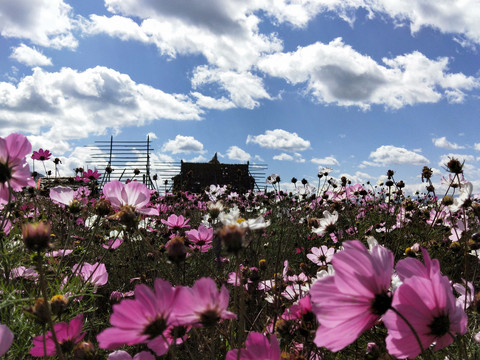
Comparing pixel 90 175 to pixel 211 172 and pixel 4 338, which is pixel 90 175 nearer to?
pixel 4 338

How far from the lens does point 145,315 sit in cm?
37

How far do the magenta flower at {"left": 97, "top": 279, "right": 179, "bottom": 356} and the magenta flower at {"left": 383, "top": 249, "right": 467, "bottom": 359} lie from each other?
214 mm

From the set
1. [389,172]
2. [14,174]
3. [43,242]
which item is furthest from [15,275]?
[389,172]

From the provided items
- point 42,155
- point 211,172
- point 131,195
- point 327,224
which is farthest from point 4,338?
point 211,172

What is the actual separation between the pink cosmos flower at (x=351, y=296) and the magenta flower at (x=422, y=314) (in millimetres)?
18

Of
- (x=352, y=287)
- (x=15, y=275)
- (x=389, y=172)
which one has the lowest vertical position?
(x=15, y=275)

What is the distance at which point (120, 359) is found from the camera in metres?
0.60

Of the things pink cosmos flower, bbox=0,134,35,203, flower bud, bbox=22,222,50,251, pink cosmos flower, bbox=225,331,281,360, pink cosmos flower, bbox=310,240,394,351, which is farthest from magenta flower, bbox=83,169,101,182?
pink cosmos flower, bbox=310,240,394,351

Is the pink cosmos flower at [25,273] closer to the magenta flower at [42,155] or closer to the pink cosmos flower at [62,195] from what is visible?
the pink cosmos flower at [62,195]

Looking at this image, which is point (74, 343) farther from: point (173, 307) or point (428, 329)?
point (428, 329)

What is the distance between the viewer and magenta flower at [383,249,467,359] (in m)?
0.36

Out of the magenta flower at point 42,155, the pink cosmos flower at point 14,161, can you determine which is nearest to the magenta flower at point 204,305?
the pink cosmos flower at point 14,161

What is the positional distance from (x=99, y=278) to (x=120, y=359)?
55cm

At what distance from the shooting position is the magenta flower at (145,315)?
0.36 meters
